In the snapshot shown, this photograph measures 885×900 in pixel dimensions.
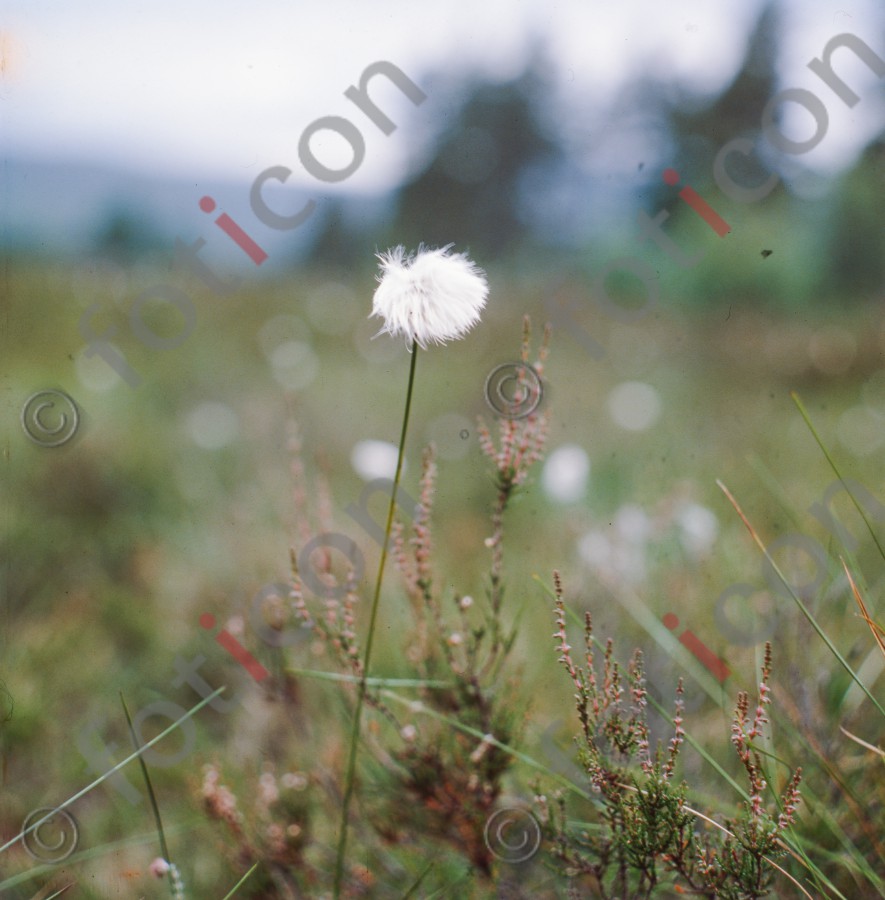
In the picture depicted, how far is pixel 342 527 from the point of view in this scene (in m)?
1.93

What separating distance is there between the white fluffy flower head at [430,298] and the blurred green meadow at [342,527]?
0.28 metres

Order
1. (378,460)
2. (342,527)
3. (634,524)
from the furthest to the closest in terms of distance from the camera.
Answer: (342,527), (378,460), (634,524)

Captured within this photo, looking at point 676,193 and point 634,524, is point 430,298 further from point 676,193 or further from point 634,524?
point 676,193

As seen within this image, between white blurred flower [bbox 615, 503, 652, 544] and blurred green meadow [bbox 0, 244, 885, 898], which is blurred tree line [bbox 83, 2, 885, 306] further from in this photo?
white blurred flower [bbox 615, 503, 652, 544]

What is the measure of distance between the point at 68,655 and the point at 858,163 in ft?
11.9

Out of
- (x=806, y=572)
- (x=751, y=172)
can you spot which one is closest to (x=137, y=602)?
(x=806, y=572)

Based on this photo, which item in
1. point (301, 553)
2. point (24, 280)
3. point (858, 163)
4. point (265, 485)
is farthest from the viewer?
point (858, 163)

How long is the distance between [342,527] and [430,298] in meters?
1.15

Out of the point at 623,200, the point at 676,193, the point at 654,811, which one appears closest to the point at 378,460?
the point at 654,811

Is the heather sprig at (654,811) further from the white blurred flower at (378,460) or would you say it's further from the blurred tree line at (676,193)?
the blurred tree line at (676,193)

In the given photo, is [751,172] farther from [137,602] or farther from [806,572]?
[137,602]

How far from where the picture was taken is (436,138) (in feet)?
10.0

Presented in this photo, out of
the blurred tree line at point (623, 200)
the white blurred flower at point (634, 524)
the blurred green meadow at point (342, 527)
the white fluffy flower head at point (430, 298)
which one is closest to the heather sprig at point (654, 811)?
the blurred green meadow at point (342, 527)

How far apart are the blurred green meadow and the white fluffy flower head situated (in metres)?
0.28
